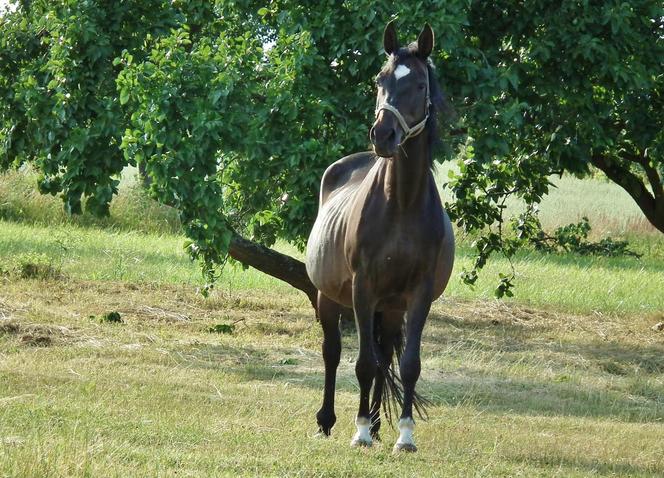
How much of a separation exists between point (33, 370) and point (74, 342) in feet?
5.49

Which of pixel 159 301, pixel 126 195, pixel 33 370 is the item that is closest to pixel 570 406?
pixel 33 370

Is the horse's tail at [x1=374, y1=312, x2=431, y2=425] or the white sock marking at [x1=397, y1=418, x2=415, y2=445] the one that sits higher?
the horse's tail at [x1=374, y1=312, x2=431, y2=425]

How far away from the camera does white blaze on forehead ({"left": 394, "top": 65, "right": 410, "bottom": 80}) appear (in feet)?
21.2

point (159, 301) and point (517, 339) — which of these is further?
point (159, 301)

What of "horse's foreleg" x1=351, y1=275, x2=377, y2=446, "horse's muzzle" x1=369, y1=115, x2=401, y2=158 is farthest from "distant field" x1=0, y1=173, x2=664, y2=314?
"horse's muzzle" x1=369, y1=115, x2=401, y2=158

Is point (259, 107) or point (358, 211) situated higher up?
point (259, 107)

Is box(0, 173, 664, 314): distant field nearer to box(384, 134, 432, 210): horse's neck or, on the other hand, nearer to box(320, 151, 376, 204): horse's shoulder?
box(320, 151, 376, 204): horse's shoulder

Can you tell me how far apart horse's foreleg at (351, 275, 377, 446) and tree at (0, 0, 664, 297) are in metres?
2.41

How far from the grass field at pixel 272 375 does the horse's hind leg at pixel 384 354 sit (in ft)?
0.80

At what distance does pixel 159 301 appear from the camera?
14.1 meters

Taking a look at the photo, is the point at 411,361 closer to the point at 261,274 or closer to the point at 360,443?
the point at 360,443

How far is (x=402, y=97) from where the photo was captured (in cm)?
638

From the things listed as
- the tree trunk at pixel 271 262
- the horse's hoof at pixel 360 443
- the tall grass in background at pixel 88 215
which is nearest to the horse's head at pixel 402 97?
the horse's hoof at pixel 360 443

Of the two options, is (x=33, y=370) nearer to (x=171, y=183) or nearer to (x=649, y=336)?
(x=171, y=183)
